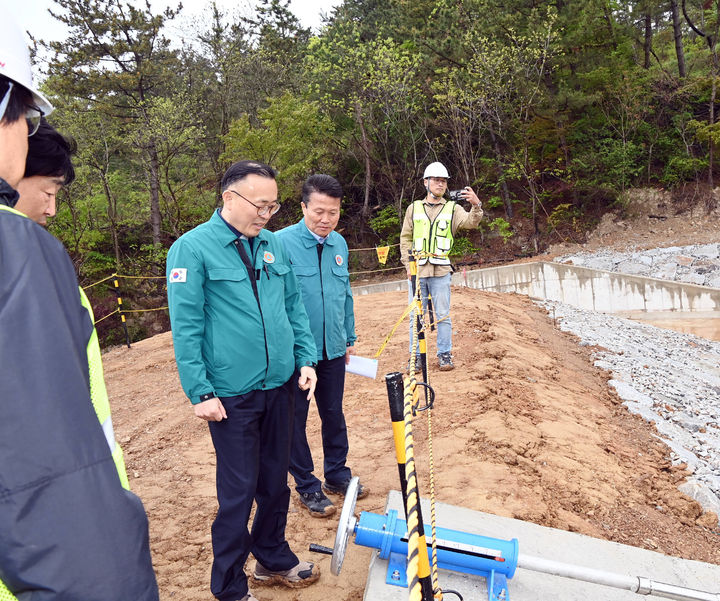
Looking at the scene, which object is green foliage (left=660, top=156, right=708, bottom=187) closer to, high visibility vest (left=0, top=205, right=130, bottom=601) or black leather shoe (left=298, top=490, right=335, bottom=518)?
black leather shoe (left=298, top=490, right=335, bottom=518)

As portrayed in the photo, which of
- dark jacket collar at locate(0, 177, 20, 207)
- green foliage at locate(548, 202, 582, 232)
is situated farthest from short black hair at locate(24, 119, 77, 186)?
green foliage at locate(548, 202, 582, 232)

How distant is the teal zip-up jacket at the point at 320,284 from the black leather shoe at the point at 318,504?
3.01 feet

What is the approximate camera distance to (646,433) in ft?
18.2

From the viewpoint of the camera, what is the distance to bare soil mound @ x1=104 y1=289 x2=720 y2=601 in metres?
3.44

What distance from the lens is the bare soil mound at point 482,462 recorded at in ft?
11.3

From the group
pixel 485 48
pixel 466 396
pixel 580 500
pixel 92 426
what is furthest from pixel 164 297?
pixel 92 426

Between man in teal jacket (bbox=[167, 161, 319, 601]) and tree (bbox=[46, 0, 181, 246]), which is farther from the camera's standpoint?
tree (bbox=[46, 0, 181, 246])

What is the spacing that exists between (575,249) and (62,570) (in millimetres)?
20464

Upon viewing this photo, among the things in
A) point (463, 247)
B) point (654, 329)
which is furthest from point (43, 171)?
point (463, 247)

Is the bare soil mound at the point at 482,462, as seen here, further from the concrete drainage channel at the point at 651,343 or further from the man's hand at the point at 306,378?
the man's hand at the point at 306,378

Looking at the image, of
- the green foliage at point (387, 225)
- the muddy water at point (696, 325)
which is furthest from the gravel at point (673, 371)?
the green foliage at point (387, 225)

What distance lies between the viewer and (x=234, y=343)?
2.40 metres

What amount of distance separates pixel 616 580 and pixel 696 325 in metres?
12.3

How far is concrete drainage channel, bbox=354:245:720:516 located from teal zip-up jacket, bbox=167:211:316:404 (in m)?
3.70
